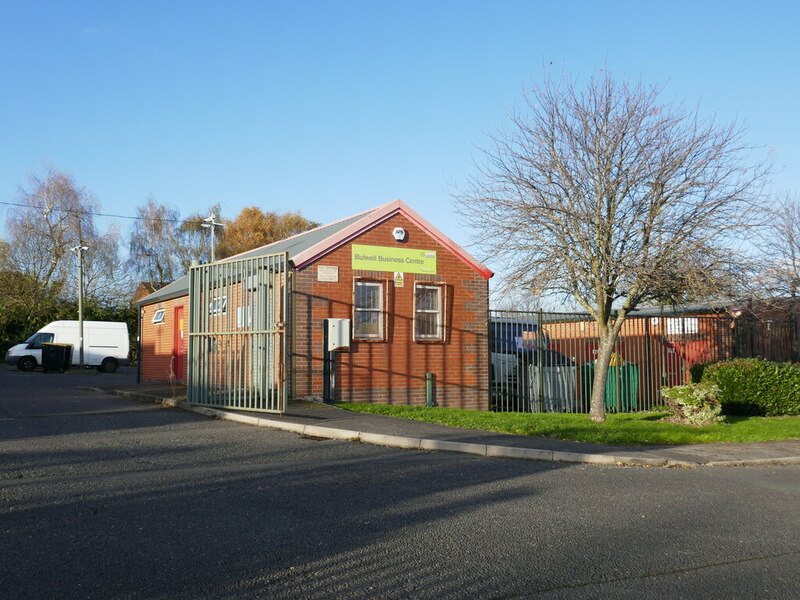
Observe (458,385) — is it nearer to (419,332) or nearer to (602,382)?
(419,332)

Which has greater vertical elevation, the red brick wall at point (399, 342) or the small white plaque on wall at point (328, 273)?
the small white plaque on wall at point (328, 273)

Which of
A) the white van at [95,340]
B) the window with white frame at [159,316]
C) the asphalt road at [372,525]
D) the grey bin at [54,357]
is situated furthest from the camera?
the white van at [95,340]

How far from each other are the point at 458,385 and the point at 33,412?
8946 millimetres

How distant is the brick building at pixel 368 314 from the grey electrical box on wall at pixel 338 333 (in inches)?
16.1

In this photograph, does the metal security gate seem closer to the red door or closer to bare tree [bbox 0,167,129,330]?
the red door

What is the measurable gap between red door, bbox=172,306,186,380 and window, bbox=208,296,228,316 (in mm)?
7118

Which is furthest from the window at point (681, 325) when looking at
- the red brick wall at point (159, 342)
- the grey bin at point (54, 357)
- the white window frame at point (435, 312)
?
the grey bin at point (54, 357)

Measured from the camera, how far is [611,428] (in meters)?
13.0

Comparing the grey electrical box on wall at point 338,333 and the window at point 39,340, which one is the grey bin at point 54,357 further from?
the grey electrical box on wall at point 338,333

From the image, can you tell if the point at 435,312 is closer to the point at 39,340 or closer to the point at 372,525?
the point at 372,525

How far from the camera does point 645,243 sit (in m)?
14.2

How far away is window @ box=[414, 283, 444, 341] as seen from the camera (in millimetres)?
17547

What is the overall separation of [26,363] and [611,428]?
30469mm

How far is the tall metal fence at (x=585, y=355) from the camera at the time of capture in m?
18.5
